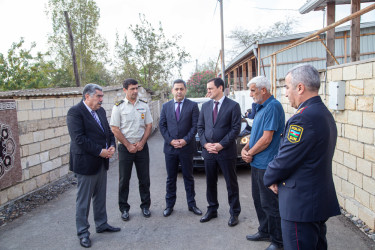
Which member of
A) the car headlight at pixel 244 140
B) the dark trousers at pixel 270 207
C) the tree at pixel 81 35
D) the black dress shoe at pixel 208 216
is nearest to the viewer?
the dark trousers at pixel 270 207

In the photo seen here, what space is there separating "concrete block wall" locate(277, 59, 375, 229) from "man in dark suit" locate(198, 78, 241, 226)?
1.57m

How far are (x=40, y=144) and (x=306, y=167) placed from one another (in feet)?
17.7

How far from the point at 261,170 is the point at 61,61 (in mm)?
29957

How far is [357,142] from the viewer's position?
382 centimetres

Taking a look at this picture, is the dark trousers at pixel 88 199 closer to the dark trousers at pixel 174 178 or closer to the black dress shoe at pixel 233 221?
the dark trousers at pixel 174 178

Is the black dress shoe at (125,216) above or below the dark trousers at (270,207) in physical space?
below

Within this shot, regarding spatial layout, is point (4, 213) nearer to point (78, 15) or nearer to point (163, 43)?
point (163, 43)

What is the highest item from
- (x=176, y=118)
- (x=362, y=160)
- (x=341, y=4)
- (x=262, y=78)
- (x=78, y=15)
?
(x=78, y=15)

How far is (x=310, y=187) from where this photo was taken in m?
1.99

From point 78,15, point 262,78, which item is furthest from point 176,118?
point 78,15

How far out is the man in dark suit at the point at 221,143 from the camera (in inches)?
154

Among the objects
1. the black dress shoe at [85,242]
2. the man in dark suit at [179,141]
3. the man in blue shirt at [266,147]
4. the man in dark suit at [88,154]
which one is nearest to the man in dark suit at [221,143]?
the man in dark suit at [179,141]

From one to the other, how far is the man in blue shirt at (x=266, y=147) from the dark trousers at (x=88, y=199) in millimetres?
1962

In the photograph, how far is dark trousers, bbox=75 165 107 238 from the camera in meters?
3.54
